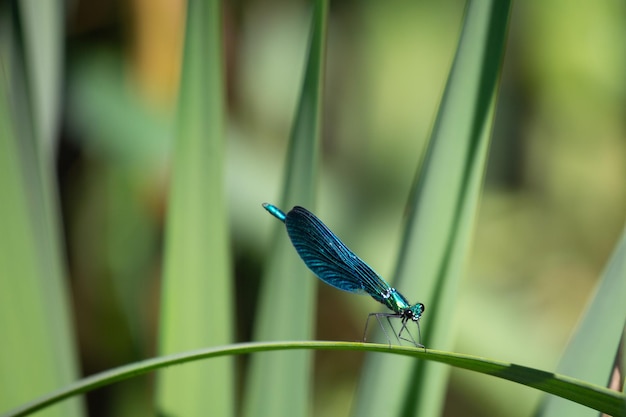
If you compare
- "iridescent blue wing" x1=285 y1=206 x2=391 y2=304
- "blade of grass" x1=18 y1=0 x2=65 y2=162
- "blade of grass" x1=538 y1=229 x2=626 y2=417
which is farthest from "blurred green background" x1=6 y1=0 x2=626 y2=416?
"blade of grass" x1=538 y1=229 x2=626 y2=417

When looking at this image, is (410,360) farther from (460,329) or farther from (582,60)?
(582,60)

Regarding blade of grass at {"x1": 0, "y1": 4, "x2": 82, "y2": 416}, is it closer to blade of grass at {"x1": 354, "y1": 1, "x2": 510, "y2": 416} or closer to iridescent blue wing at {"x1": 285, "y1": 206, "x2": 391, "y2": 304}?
iridescent blue wing at {"x1": 285, "y1": 206, "x2": 391, "y2": 304}

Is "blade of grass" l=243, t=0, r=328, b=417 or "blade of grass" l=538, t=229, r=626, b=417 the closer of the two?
"blade of grass" l=538, t=229, r=626, b=417

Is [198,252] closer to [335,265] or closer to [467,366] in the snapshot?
[335,265]

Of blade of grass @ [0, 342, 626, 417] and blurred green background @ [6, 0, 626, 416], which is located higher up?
blurred green background @ [6, 0, 626, 416]

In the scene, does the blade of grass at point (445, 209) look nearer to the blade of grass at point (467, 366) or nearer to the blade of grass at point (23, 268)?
the blade of grass at point (467, 366)

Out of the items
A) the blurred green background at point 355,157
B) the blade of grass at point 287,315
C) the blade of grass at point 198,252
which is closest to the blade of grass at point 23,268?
the blade of grass at point 198,252

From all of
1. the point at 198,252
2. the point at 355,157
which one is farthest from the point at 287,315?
the point at 355,157
